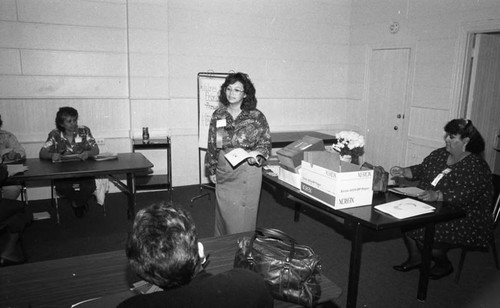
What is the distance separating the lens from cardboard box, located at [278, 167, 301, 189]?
115 inches

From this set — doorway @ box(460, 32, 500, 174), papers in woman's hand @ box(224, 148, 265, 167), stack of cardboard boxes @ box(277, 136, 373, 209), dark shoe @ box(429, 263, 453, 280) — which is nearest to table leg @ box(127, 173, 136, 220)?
papers in woman's hand @ box(224, 148, 265, 167)

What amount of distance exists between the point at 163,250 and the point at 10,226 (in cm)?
257

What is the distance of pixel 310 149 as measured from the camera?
9.77 ft

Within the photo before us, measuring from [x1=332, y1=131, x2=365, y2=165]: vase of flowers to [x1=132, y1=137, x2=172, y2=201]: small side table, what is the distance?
2766 millimetres

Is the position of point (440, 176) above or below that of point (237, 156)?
below

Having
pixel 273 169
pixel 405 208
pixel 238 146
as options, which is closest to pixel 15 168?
pixel 238 146

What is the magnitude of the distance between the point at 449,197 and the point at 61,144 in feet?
12.3

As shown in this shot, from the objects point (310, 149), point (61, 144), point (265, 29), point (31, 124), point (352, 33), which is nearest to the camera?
point (310, 149)

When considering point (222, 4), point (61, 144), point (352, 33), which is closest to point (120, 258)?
point (61, 144)

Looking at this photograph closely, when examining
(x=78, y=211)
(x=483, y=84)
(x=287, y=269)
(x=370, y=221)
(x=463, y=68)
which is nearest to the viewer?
(x=287, y=269)

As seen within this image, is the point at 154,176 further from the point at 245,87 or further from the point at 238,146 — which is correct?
the point at 245,87

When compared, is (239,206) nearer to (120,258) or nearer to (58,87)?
(120,258)

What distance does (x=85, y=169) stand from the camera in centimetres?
365

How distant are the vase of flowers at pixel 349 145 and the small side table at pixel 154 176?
2766 millimetres
